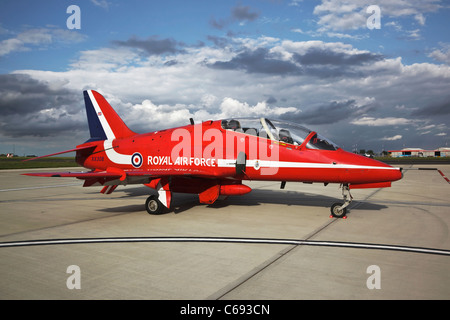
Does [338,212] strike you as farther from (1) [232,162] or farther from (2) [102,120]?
(2) [102,120]

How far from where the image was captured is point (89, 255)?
5.43m

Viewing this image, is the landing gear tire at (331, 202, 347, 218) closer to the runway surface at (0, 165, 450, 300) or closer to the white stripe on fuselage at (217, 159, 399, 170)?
the runway surface at (0, 165, 450, 300)

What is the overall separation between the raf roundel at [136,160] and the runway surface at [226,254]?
6.96 ft

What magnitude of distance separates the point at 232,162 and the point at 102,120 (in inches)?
286

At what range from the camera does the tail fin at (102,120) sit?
43.5 feet

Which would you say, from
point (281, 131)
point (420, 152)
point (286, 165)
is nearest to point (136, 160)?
point (281, 131)

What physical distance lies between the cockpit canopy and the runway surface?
222 centimetres

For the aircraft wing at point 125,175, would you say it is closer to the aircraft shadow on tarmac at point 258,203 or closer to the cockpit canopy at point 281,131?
the aircraft shadow on tarmac at point 258,203

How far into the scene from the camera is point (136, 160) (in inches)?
455

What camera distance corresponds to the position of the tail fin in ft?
43.5

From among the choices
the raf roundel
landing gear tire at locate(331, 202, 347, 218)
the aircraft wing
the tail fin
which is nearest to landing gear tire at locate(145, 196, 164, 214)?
the aircraft wing
